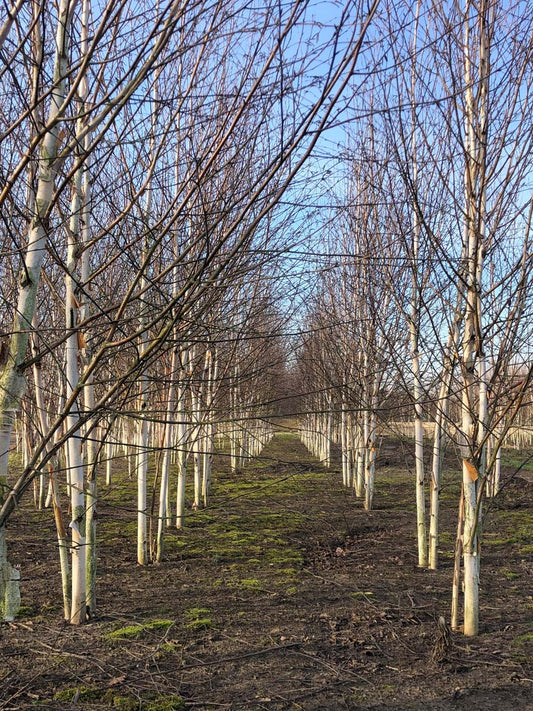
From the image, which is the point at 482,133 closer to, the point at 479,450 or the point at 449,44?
the point at 449,44

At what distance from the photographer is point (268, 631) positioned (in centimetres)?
470

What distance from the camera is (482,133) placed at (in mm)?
4320

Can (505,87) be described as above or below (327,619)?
above

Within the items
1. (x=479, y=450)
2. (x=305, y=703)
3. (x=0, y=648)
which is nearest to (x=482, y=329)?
(x=479, y=450)

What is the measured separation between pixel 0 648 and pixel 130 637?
2.94ft

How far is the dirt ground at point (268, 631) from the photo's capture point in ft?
11.8

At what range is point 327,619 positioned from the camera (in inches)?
196

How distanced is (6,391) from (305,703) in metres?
2.69

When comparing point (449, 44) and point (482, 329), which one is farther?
point (482, 329)

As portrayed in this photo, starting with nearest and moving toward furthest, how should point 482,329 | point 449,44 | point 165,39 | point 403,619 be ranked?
point 165,39 → point 449,44 → point 482,329 → point 403,619

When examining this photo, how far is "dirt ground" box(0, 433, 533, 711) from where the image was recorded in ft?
11.8

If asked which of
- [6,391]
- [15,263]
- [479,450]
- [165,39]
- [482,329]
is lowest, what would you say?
[479,450]

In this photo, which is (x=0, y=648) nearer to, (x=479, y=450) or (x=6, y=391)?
(x=6, y=391)

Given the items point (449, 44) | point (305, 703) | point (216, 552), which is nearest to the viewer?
point (305, 703)
